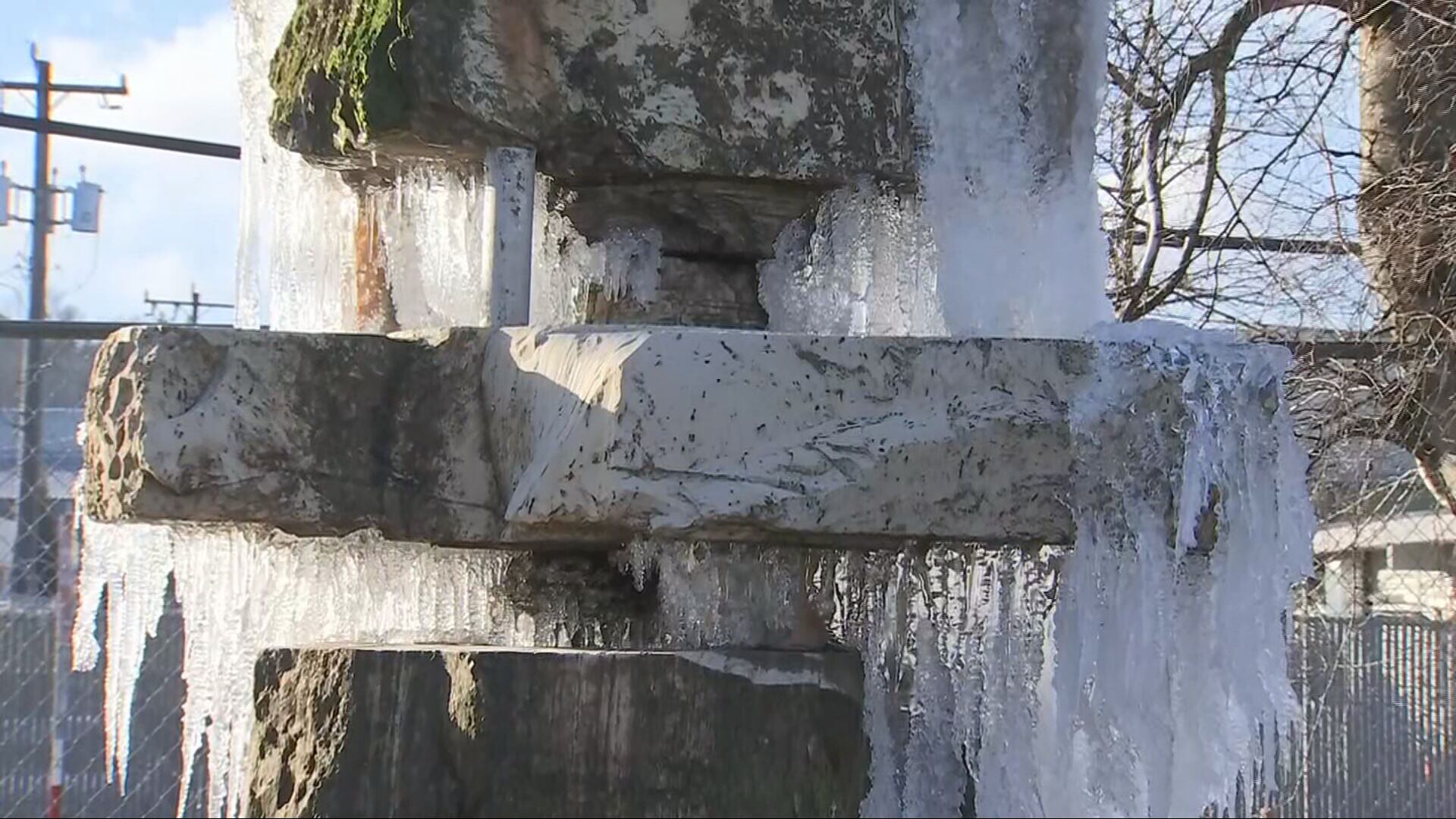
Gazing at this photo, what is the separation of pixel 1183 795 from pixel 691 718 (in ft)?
1.83

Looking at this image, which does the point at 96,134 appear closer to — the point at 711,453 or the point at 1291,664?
the point at 711,453

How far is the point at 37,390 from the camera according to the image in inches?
172

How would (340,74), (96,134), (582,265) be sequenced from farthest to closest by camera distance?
(96,134) < (582,265) < (340,74)

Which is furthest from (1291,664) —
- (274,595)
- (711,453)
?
(711,453)

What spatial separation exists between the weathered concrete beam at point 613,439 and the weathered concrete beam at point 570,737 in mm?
125

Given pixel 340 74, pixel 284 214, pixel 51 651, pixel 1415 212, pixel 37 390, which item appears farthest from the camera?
pixel 51 651

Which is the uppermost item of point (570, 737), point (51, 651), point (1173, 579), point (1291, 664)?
point (1173, 579)

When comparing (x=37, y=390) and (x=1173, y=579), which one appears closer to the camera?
(x=1173, y=579)

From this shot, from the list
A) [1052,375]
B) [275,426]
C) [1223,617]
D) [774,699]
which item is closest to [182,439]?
[275,426]

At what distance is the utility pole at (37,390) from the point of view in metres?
4.23

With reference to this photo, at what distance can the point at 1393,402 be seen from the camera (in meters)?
5.33

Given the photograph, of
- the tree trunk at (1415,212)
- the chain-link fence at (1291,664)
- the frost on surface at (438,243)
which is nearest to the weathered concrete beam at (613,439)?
the frost on surface at (438,243)

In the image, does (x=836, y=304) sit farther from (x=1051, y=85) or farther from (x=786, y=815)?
(x=786, y=815)

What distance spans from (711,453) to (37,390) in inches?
140
